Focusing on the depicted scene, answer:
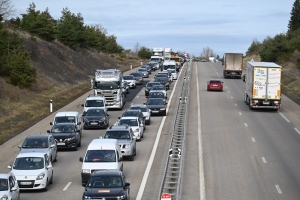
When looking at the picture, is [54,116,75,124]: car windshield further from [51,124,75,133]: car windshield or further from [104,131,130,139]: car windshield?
[104,131,130,139]: car windshield

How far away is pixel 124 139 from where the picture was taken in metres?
29.1

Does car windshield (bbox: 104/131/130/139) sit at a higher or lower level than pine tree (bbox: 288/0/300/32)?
lower

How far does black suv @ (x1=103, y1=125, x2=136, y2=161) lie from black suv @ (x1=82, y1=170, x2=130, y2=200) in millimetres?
8447

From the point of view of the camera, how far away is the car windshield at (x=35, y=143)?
27.0m

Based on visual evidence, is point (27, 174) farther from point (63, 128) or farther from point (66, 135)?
point (63, 128)

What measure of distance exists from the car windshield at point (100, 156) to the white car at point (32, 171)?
1.64m

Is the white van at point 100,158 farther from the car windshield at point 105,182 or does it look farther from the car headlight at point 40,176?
the car windshield at point 105,182

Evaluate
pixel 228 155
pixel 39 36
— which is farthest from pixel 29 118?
pixel 39 36

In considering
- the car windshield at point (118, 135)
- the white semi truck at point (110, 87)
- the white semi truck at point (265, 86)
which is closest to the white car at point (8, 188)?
the car windshield at point (118, 135)

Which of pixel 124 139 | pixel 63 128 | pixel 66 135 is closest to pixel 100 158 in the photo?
pixel 124 139

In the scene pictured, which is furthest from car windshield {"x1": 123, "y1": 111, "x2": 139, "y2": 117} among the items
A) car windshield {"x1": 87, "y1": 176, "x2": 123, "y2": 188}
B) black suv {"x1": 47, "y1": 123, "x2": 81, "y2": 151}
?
car windshield {"x1": 87, "y1": 176, "x2": 123, "y2": 188}

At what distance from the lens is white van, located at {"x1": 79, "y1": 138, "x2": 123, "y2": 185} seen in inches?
906

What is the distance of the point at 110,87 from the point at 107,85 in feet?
0.99

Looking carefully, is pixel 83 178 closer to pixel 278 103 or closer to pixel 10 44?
pixel 278 103
